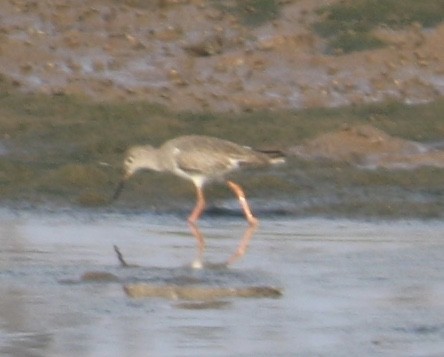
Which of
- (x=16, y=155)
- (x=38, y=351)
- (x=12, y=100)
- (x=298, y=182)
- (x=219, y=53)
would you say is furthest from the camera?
(x=219, y=53)

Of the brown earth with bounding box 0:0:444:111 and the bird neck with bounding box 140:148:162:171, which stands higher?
the bird neck with bounding box 140:148:162:171

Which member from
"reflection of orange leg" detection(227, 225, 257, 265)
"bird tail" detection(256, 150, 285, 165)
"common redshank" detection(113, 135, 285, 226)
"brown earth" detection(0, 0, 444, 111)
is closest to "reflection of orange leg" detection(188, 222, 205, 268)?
"reflection of orange leg" detection(227, 225, 257, 265)

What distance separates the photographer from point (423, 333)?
8.70 meters

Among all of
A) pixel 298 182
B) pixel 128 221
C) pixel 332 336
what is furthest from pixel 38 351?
pixel 298 182

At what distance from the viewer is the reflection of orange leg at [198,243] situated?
36.3 ft

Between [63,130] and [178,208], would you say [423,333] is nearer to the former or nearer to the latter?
[178,208]

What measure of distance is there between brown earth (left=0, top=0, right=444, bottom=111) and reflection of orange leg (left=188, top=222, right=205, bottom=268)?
469 centimetres

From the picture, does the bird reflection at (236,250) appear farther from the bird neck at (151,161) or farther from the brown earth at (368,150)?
the brown earth at (368,150)

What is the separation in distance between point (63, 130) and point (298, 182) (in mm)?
2688

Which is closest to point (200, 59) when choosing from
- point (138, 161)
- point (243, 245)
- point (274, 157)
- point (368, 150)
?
point (368, 150)

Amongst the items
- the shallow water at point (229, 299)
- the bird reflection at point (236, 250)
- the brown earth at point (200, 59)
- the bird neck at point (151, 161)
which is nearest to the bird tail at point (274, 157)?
the shallow water at point (229, 299)

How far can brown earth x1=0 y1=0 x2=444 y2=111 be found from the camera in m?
17.8

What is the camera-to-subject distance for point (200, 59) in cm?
1914

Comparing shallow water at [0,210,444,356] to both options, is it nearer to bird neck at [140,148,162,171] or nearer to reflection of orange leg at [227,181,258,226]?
reflection of orange leg at [227,181,258,226]
